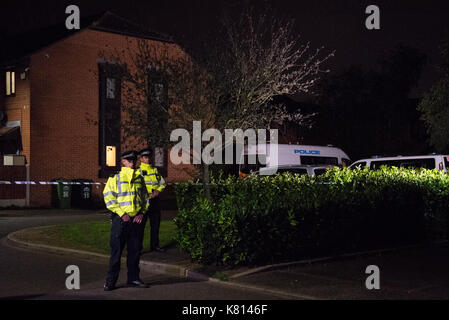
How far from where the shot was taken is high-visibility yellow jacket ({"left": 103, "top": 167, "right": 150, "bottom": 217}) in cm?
857

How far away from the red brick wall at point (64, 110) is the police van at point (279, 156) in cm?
766

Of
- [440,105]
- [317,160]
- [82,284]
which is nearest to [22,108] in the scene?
[317,160]

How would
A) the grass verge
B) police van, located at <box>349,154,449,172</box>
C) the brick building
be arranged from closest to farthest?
the grass verge → police van, located at <box>349,154,449,172</box> → the brick building

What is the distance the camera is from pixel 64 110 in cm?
2736

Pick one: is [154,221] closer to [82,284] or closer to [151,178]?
[151,178]

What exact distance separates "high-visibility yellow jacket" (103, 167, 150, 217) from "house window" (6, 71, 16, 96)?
2037 cm

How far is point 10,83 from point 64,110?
9.10 feet

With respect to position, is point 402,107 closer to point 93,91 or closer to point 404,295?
point 93,91

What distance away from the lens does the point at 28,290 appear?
862 cm

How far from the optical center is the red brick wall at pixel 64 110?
26375mm

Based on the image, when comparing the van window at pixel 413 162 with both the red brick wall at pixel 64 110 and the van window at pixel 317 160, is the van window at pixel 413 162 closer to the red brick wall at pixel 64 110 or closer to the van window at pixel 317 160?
the van window at pixel 317 160

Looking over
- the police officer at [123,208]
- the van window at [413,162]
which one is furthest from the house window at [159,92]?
the van window at [413,162]

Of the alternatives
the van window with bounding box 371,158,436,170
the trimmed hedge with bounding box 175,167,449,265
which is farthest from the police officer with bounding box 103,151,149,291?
the van window with bounding box 371,158,436,170

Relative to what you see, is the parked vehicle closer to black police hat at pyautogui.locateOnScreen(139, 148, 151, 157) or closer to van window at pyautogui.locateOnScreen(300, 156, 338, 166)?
van window at pyautogui.locateOnScreen(300, 156, 338, 166)
